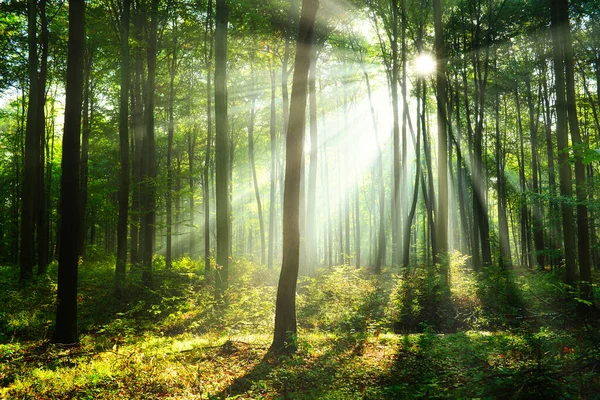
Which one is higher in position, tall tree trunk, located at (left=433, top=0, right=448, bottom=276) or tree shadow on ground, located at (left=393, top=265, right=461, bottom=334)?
tall tree trunk, located at (left=433, top=0, right=448, bottom=276)

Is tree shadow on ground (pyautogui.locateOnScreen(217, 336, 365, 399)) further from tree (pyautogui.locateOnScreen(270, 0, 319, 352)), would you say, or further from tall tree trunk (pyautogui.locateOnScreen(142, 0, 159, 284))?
Result: tall tree trunk (pyautogui.locateOnScreen(142, 0, 159, 284))

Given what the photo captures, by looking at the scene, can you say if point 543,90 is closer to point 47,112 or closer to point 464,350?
point 464,350

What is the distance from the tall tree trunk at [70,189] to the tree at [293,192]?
4333 millimetres

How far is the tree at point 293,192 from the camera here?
23.8 ft

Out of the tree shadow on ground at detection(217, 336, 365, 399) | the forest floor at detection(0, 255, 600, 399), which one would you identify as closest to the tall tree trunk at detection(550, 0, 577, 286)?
the forest floor at detection(0, 255, 600, 399)

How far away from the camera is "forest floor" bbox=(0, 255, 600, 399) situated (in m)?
4.87

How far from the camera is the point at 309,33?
7289mm

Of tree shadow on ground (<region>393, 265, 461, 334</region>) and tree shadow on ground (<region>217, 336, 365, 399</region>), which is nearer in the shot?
tree shadow on ground (<region>217, 336, 365, 399</region>)

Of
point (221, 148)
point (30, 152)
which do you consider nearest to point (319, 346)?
point (221, 148)

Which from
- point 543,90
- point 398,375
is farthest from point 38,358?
point 543,90

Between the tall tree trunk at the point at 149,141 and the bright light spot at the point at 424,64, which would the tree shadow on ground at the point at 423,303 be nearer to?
the tall tree trunk at the point at 149,141

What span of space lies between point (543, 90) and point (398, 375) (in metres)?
21.7

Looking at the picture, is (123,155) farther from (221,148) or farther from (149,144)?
(221,148)

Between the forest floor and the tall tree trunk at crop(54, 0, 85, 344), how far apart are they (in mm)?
602
